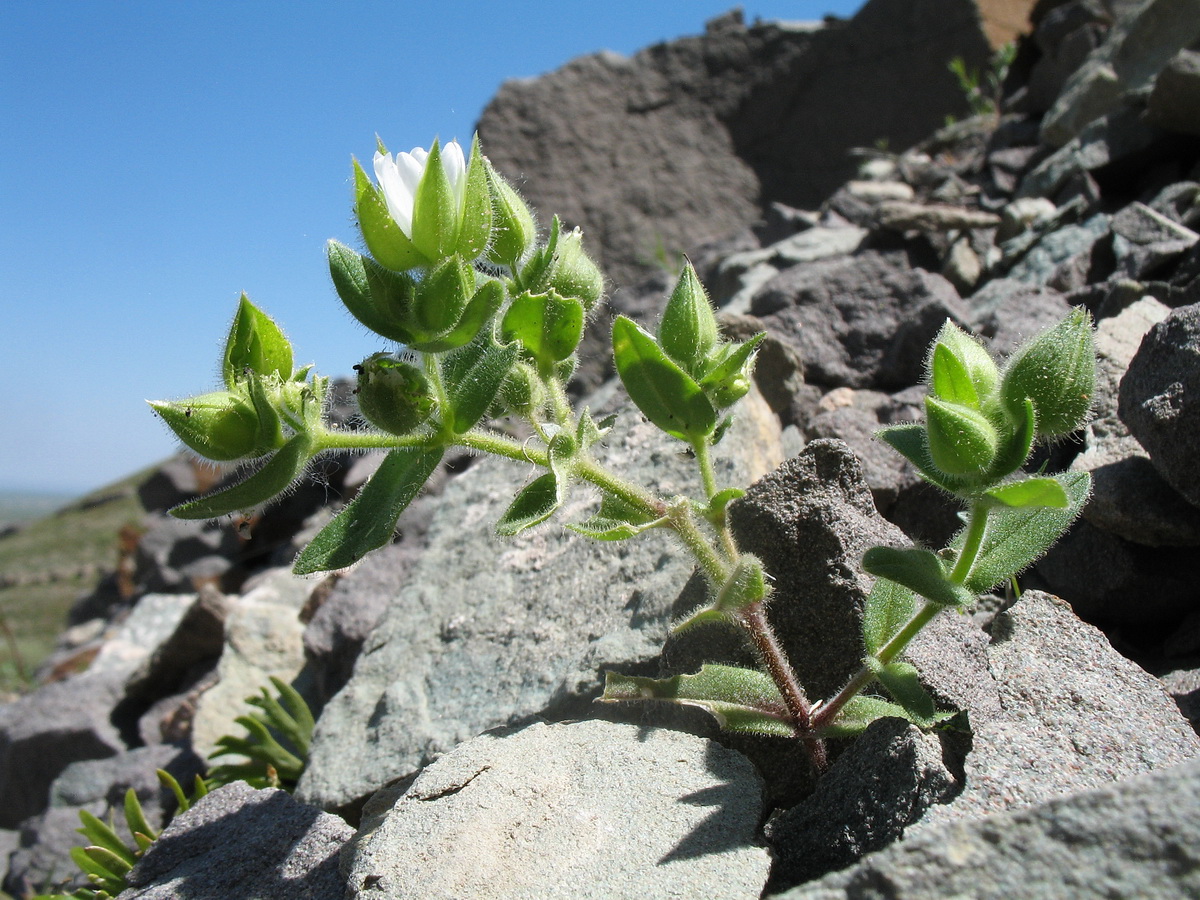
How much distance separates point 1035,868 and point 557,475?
1138 mm

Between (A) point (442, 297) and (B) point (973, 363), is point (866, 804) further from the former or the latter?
(A) point (442, 297)

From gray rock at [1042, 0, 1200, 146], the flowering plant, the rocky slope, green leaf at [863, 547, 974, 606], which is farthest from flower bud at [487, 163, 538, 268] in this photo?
gray rock at [1042, 0, 1200, 146]

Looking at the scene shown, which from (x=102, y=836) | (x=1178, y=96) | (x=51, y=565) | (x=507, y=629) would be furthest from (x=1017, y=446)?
(x=51, y=565)

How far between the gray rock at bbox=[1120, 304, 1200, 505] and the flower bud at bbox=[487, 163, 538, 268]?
1.68m

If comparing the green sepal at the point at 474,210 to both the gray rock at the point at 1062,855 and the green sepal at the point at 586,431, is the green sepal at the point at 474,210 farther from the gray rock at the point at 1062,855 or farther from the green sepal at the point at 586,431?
the gray rock at the point at 1062,855

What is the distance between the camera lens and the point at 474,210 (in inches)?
79.8

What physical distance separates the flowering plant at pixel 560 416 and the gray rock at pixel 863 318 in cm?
177

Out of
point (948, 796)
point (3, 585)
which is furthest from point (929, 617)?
point (3, 585)

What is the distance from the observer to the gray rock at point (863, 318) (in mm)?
3699

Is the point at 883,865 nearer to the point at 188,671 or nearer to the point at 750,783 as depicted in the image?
the point at 750,783

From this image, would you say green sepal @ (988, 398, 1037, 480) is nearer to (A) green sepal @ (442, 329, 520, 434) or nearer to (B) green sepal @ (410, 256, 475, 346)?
(A) green sepal @ (442, 329, 520, 434)

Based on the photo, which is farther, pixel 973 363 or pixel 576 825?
pixel 576 825

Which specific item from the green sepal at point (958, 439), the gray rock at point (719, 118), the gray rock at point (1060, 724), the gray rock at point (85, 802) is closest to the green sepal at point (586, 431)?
the green sepal at point (958, 439)

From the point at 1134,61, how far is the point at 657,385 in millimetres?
5126
